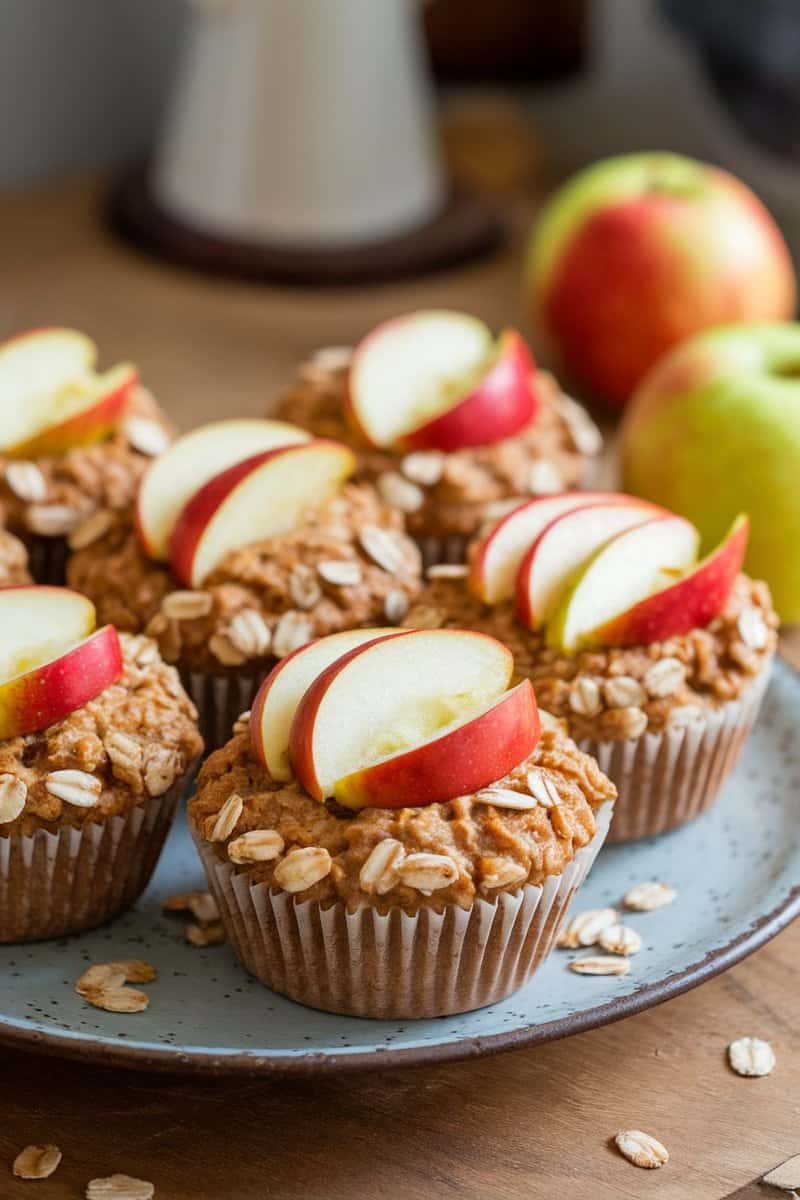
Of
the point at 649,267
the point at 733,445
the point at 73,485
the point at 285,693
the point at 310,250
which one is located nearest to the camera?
the point at 285,693

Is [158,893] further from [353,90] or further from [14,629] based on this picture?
[353,90]

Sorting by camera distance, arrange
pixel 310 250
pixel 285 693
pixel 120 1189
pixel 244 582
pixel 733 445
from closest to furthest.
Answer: pixel 120 1189, pixel 285 693, pixel 244 582, pixel 733 445, pixel 310 250

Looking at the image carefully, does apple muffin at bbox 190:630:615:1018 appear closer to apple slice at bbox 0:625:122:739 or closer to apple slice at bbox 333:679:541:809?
apple slice at bbox 333:679:541:809

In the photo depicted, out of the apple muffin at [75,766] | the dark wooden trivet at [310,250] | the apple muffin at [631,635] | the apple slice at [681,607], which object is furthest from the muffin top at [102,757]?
the dark wooden trivet at [310,250]

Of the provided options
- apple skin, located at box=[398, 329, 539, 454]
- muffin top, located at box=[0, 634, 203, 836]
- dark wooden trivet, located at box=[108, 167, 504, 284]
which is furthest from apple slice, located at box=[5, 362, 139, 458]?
dark wooden trivet, located at box=[108, 167, 504, 284]

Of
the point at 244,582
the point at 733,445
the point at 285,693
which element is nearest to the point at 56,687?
the point at 285,693

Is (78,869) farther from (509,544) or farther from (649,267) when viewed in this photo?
(649,267)
